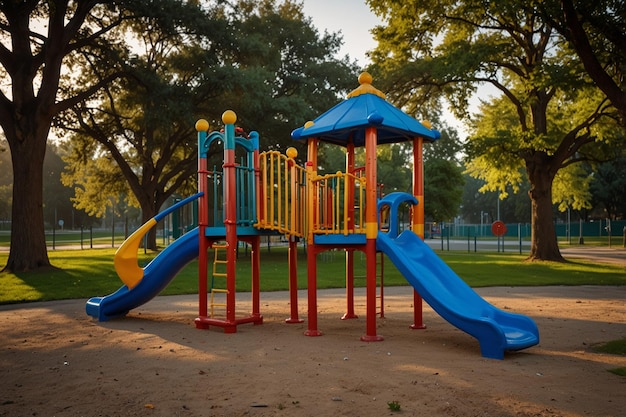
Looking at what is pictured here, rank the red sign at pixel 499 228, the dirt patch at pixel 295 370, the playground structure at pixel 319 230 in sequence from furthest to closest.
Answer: the red sign at pixel 499 228, the playground structure at pixel 319 230, the dirt patch at pixel 295 370

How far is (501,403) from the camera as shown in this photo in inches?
217

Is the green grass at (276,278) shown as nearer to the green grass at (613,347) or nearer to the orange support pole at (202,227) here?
the orange support pole at (202,227)

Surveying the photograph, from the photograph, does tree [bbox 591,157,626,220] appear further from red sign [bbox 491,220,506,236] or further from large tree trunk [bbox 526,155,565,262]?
Answer: large tree trunk [bbox 526,155,565,262]

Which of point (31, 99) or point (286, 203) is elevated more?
point (31, 99)

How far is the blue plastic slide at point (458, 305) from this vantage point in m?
7.72

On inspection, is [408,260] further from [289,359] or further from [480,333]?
[289,359]

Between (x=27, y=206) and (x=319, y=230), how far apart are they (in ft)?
50.9

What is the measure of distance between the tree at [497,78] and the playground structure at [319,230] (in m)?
12.9

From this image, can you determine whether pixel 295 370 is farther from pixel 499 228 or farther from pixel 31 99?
pixel 499 228

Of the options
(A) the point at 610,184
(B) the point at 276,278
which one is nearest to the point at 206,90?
A: (B) the point at 276,278

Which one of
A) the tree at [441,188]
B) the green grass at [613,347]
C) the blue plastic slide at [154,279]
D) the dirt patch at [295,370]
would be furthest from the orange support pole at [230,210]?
the tree at [441,188]

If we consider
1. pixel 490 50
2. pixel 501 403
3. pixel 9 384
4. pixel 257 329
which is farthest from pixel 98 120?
pixel 501 403

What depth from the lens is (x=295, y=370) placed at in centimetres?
689

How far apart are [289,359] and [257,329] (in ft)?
8.63
